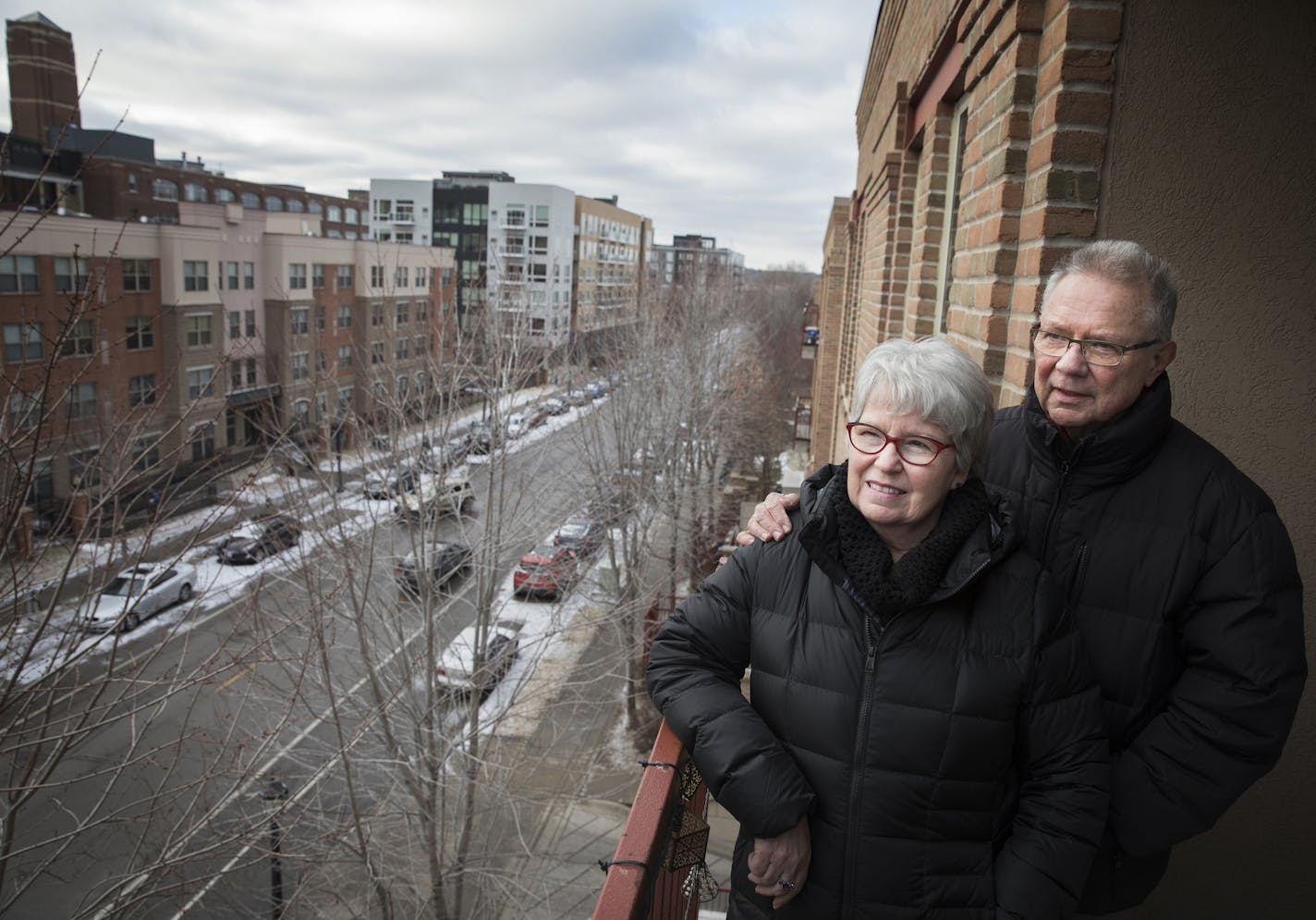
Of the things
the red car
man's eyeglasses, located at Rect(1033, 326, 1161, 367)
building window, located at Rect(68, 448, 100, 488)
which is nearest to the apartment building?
the red car

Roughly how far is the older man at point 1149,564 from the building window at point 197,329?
30.1 metres

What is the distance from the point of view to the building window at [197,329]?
27.6m

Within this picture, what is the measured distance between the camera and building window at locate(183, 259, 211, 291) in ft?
90.2

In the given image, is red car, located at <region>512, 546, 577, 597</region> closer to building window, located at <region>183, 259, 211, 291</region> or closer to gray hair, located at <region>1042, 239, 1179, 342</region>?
gray hair, located at <region>1042, 239, 1179, 342</region>

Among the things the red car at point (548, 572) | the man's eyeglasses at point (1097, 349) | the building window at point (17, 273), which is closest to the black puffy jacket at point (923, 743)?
the man's eyeglasses at point (1097, 349)

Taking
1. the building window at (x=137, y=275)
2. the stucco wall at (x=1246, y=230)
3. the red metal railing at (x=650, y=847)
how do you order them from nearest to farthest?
the red metal railing at (x=650, y=847), the stucco wall at (x=1246, y=230), the building window at (x=137, y=275)

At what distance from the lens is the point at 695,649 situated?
6.73ft

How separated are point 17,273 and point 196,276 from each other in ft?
22.5

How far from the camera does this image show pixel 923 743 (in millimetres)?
1795

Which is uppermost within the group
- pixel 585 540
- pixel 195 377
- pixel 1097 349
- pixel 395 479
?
pixel 1097 349

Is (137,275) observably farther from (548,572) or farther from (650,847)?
(650,847)

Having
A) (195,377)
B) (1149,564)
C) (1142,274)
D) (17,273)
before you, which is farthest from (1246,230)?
(195,377)

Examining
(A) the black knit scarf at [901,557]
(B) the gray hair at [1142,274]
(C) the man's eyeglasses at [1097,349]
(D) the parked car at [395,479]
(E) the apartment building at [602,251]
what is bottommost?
(D) the parked car at [395,479]

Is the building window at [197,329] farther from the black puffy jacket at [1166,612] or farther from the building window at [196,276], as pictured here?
the black puffy jacket at [1166,612]
